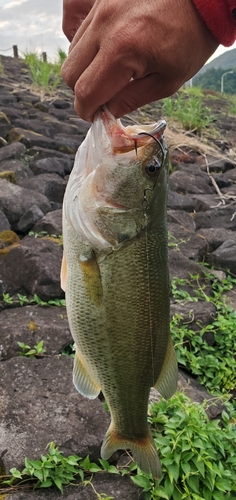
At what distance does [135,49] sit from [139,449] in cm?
172

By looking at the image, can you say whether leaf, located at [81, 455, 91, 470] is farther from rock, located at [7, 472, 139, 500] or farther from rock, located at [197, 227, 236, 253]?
rock, located at [197, 227, 236, 253]

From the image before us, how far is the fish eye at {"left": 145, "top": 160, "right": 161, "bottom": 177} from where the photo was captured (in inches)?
77.5

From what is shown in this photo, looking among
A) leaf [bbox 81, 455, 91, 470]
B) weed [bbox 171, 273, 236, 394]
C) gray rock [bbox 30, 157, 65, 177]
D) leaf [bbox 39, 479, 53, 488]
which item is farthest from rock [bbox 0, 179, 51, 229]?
leaf [bbox 39, 479, 53, 488]

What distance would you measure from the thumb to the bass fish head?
191 millimetres

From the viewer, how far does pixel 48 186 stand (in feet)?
22.5

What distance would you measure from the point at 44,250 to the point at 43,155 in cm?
411

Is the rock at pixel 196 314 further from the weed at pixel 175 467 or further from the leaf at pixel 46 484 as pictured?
the leaf at pixel 46 484

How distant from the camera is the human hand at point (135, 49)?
4.67 ft

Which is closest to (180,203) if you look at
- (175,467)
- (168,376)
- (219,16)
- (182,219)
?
(182,219)

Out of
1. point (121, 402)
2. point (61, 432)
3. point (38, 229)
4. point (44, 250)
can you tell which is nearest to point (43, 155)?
point (38, 229)

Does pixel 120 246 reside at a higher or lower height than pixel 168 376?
higher

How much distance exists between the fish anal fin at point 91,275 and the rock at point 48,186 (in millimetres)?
4847

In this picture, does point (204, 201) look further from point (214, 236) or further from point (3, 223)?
point (3, 223)

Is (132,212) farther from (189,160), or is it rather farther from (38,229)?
(189,160)
